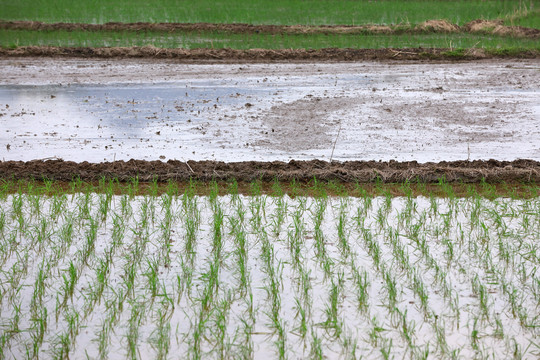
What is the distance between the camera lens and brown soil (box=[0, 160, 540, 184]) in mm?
5906

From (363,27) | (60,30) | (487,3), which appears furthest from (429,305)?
(487,3)

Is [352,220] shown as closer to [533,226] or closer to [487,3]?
[533,226]

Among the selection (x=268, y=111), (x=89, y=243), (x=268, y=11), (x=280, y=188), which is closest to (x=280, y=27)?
(x=268, y=11)

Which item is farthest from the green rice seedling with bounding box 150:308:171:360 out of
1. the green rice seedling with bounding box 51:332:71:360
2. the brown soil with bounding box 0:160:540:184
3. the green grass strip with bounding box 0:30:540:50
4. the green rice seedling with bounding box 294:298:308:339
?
the green grass strip with bounding box 0:30:540:50

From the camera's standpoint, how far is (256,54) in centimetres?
1118

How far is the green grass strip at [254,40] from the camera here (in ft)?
39.1

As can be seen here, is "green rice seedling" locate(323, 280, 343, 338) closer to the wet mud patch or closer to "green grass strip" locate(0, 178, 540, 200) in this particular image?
"green grass strip" locate(0, 178, 540, 200)

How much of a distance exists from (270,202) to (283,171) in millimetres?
577

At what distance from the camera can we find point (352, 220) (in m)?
5.11

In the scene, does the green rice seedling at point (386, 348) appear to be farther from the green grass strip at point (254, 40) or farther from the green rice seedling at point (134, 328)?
the green grass strip at point (254, 40)

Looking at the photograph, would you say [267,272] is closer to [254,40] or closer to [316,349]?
[316,349]

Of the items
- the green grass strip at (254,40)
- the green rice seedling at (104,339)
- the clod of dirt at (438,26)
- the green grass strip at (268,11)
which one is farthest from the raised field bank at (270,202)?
the green grass strip at (268,11)

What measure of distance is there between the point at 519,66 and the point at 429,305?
7962 millimetres

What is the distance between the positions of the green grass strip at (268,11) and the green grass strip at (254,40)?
1.11m
